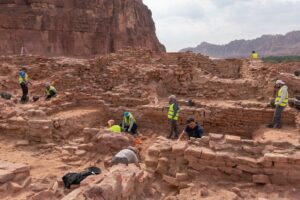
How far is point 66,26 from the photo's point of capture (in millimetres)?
38375

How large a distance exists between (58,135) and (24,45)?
32.0 m

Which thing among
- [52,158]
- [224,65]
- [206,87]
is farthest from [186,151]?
[224,65]

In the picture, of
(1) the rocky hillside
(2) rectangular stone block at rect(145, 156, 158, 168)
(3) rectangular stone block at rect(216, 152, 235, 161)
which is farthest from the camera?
(1) the rocky hillside

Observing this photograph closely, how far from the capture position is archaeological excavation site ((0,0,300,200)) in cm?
448

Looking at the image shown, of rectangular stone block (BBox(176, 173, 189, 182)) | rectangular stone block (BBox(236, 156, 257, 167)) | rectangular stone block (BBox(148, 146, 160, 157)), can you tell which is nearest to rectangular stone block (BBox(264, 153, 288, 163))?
rectangular stone block (BBox(236, 156, 257, 167))

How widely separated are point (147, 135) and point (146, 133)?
0.23 meters

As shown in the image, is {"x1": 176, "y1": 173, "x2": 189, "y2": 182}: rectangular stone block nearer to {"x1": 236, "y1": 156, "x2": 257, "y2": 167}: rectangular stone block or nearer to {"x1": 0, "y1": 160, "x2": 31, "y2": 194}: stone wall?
{"x1": 236, "y1": 156, "x2": 257, "y2": 167}: rectangular stone block

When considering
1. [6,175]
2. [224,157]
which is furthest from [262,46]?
[6,175]

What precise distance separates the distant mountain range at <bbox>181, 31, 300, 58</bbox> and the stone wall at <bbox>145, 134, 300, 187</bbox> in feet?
308

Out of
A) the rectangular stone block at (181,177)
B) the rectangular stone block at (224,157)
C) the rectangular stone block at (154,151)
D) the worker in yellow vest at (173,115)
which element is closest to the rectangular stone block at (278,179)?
the rectangular stone block at (224,157)

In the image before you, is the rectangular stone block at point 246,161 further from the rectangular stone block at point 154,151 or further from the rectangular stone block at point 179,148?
the rectangular stone block at point 154,151

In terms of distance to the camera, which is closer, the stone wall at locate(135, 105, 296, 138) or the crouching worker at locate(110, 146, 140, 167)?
the crouching worker at locate(110, 146, 140, 167)

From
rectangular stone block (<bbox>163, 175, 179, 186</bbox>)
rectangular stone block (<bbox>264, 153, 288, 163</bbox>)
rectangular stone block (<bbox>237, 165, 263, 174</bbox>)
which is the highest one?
Result: rectangular stone block (<bbox>264, 153, 288, 163</bbox>)

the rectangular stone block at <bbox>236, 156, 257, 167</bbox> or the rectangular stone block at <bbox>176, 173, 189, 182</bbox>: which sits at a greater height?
the rectangular stone block at <bbox>236, 156, 257, 167</bbox>
